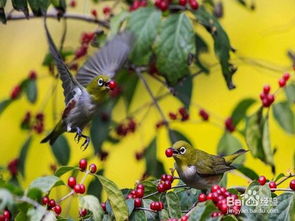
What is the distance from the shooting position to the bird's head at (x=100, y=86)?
3.30 metres

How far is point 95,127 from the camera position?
411 cm

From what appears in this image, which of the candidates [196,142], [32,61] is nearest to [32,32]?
[32,61]

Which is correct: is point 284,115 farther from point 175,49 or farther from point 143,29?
point 143,29

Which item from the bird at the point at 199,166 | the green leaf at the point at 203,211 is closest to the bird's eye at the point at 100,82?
the bird at the point at 199,166

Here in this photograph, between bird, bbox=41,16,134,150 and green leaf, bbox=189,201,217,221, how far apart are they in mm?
1251

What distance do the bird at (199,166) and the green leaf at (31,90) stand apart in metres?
1.41

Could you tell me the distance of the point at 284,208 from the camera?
87.2 inches

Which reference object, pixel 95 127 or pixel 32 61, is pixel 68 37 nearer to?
pixel 32 61

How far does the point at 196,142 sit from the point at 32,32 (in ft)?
8.29

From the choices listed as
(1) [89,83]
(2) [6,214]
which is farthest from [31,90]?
(2) [6,214]

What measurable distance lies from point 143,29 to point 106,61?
288 mm

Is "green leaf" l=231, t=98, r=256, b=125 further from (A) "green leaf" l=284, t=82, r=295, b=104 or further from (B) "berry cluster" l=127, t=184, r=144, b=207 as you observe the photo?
(B) "berry cluster" l=127, t=184, r=144, b=207

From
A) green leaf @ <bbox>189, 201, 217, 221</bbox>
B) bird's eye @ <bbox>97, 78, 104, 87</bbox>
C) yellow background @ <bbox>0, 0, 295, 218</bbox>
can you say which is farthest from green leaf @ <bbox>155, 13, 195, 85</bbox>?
yellow background @ <bbox>0, 0, 295, 218</bbox>

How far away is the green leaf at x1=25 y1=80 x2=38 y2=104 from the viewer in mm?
4191
